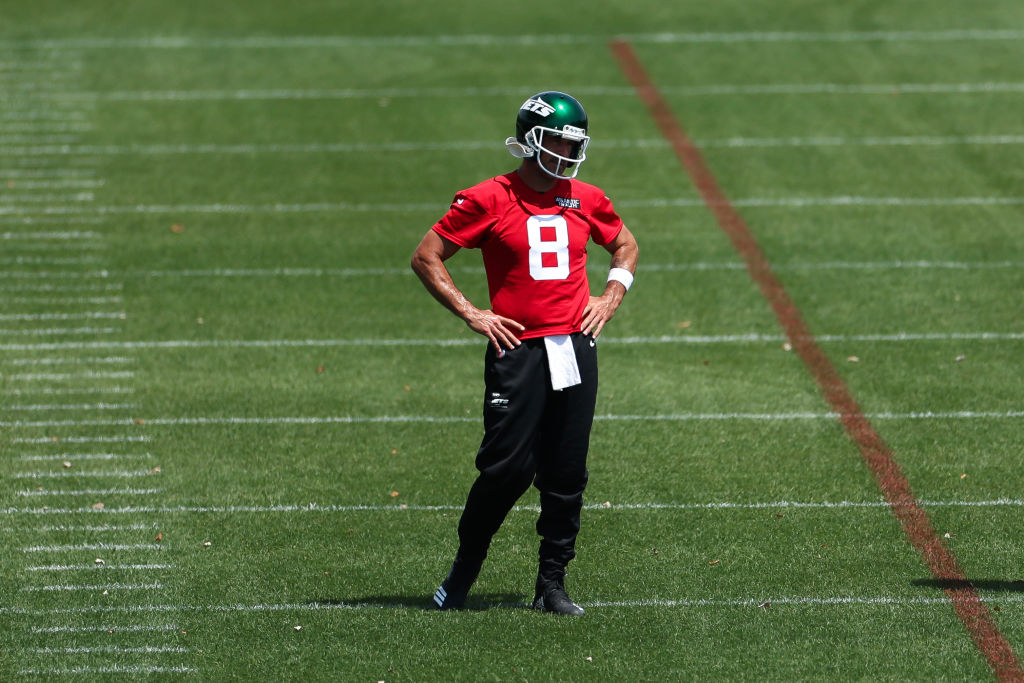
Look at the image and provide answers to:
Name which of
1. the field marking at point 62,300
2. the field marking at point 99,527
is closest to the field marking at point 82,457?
the field marking at point 99,527

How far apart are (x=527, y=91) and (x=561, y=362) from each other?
9.42m

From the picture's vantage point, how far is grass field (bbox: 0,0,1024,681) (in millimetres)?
5535

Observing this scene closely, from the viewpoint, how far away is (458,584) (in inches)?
220

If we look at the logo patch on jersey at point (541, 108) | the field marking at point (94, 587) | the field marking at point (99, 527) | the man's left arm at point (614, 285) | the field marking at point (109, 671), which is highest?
the logo patch on jersey at point (541, 108)

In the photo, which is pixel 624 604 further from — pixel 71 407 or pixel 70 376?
pixel 70 376

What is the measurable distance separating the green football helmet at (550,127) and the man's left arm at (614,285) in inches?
20.1

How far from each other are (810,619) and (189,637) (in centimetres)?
272

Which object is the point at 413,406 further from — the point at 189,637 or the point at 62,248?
the point at 62,248

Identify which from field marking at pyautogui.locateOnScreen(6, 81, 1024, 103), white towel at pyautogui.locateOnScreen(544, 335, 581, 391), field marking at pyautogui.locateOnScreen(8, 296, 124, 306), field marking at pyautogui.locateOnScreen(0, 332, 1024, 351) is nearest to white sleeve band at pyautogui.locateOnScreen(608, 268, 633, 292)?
white towel at pyautogui.locateOnScreen(544, 335, 581, 391)

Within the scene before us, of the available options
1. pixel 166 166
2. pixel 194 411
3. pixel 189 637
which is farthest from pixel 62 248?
pixel 189 637

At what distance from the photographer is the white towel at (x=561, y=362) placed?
5.14 meters

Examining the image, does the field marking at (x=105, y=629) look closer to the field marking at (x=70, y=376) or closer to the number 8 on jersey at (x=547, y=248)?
the number 8 on jersey at (x=547, y=248)

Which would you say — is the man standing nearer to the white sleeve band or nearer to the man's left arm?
the man's left arm

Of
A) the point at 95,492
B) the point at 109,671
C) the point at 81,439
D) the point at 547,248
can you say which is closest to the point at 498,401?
the point at 547,248
